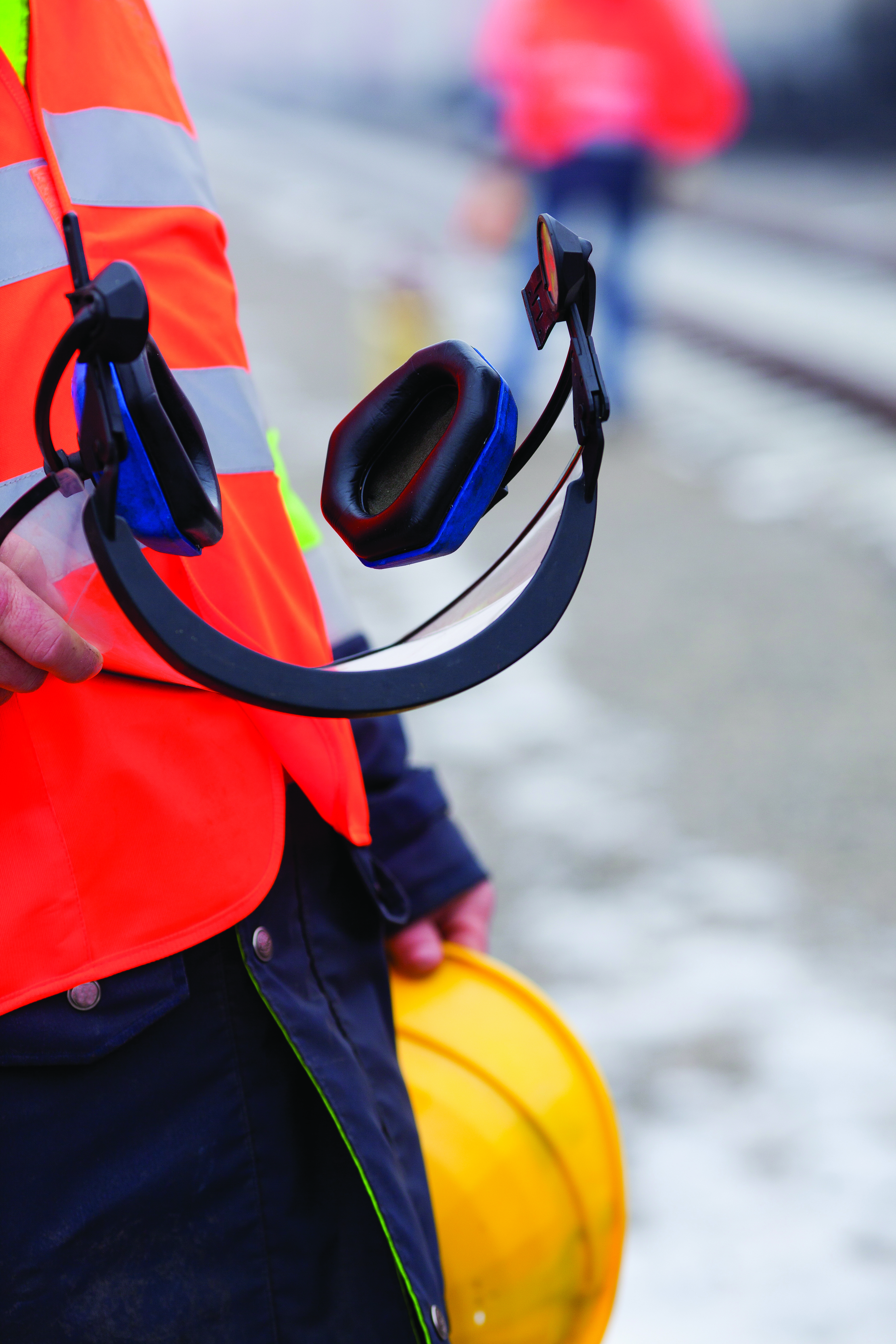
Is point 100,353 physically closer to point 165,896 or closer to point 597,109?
point 165,896

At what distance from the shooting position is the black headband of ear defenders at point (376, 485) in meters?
0.80

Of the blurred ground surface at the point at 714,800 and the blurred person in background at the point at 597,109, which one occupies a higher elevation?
the blurred person in background at the point at 597,109

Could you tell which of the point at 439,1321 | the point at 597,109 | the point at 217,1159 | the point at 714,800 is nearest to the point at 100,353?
the point at 217,1159

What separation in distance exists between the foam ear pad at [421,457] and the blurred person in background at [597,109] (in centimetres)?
521

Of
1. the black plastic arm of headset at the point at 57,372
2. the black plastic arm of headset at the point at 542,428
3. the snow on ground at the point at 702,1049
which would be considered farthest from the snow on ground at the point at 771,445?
the black plastic arm of headset at the point at 57,372

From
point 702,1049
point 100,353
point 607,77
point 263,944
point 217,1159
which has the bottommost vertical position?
point 702,1049

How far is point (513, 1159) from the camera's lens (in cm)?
128

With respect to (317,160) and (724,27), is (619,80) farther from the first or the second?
(317,160)

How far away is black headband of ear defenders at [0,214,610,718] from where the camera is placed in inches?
31.5

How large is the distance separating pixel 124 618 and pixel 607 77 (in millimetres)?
5809

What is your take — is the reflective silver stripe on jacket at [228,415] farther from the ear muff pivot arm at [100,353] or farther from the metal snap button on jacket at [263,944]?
the metal snap button on jacket at [263,944]

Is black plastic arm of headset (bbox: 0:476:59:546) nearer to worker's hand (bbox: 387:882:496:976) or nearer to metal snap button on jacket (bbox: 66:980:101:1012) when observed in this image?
metal snap button on jacket (bbox: 66:980:101:1012)

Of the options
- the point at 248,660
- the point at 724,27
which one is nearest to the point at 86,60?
the point at 248,660

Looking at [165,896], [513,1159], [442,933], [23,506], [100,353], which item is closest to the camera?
[100,353]
